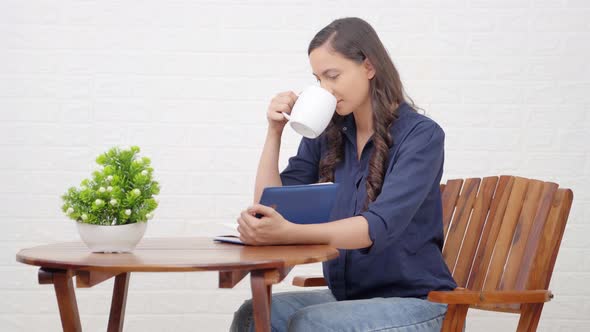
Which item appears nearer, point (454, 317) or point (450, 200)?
point (454, 317)

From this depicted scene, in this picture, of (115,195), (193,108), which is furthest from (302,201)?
(193,108)

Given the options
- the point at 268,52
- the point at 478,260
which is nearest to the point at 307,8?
the point at 268,52

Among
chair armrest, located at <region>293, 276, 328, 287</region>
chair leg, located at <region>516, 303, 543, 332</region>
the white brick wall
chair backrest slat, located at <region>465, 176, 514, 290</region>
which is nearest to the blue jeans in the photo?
chair leg, located at <region>516, 303, 543, 332</region>

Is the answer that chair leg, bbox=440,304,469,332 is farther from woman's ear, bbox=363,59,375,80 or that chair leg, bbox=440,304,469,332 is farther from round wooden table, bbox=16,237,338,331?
woman's ear, bbox=363,59,375,80

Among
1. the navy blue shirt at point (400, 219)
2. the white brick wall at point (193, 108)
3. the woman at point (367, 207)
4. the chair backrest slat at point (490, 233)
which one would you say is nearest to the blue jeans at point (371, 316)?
the woman at point (367, 207)

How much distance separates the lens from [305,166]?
229cm

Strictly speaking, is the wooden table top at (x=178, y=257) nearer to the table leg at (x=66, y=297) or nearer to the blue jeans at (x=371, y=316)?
the table leg at (x=66, y=297)

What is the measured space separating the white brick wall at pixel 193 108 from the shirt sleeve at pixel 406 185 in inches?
48.1

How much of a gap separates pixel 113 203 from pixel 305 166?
804 millimetres

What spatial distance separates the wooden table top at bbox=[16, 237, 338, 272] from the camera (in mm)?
1413

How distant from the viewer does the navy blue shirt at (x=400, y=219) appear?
181 centimetres

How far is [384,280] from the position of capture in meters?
1.93

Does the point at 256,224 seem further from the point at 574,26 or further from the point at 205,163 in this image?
the point at 574,26

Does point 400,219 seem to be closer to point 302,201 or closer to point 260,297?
point 302,201
